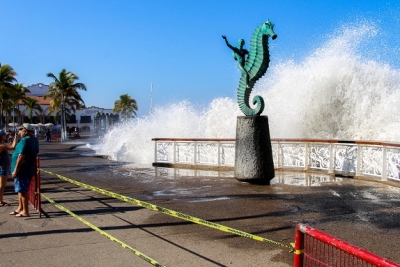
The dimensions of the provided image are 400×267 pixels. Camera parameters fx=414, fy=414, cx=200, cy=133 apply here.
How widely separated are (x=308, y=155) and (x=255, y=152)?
3312mm

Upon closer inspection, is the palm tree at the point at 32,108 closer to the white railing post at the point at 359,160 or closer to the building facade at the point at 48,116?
the building facade at the point at 48,116

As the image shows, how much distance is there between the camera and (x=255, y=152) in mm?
10016

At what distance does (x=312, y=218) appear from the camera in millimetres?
6621

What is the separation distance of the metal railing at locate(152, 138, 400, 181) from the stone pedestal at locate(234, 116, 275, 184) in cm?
278

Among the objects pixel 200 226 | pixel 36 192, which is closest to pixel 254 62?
pixel 200 226

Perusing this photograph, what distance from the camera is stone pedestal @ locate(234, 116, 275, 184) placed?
32.8 feet

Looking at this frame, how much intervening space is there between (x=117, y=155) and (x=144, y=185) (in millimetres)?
11978

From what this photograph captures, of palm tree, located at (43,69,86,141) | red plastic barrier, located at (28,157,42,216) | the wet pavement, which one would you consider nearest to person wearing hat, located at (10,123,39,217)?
red plastic barrier, located at (28,157,42,216)

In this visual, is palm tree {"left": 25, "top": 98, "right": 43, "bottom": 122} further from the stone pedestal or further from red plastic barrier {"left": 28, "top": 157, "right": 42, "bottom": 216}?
red plastic barrier {"left": 28, "top": 157, "right": 42, "bottom": 216}

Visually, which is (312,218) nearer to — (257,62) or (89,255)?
(89,255)

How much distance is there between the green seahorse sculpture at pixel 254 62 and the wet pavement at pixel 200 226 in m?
2.04

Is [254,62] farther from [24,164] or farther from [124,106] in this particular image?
[124,106]

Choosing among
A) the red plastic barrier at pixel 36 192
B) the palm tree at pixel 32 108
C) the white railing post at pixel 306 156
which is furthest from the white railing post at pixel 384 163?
the palm tree at pixel 32 108

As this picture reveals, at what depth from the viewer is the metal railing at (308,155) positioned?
10.3 meters
